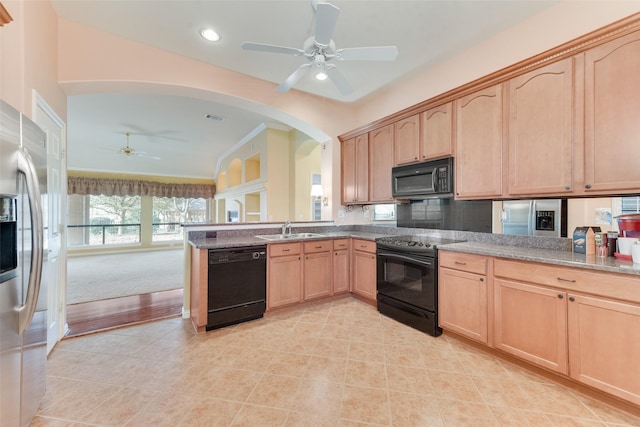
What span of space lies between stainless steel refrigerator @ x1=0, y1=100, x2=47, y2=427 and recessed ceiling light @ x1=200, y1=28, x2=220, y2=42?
167 cm

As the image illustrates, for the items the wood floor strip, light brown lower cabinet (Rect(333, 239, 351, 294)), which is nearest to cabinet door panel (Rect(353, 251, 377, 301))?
light brown lower cabinet (Rect(333, 239, 351, 294))

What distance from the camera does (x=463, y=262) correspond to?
2.33 metres

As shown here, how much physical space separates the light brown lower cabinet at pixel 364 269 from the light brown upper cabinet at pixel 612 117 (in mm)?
2057

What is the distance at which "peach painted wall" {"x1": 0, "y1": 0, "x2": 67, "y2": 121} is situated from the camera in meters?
1.62

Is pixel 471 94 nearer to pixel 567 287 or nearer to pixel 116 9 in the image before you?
pixel 567 287

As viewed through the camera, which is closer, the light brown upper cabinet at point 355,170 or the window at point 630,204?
the window at point 630,204

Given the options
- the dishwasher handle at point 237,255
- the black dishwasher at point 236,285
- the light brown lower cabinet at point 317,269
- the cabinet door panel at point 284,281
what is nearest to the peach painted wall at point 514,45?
the light brown lower cabinet at point 317,269

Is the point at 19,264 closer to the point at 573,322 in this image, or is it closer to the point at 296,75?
the point at 296,75

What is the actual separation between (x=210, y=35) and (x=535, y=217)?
3.52m

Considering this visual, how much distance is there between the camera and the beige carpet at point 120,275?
4.02 m

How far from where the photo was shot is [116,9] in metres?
2.22

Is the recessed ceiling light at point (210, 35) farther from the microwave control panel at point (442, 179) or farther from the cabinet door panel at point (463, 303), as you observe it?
the cabinet door panel at point (463, 303)

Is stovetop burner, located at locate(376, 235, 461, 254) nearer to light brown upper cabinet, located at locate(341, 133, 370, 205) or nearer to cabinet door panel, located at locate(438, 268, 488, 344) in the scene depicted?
cabinet door panel, located at locate(438, 268, 488, 344)

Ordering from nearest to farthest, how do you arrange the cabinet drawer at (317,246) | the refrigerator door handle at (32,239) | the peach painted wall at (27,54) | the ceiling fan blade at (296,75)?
the refrigerator door handle at (32,239) < the peach painted wall at (27,54) < the ceiling fan blade at (296,75) < the cabinet drawer at (317,246)
